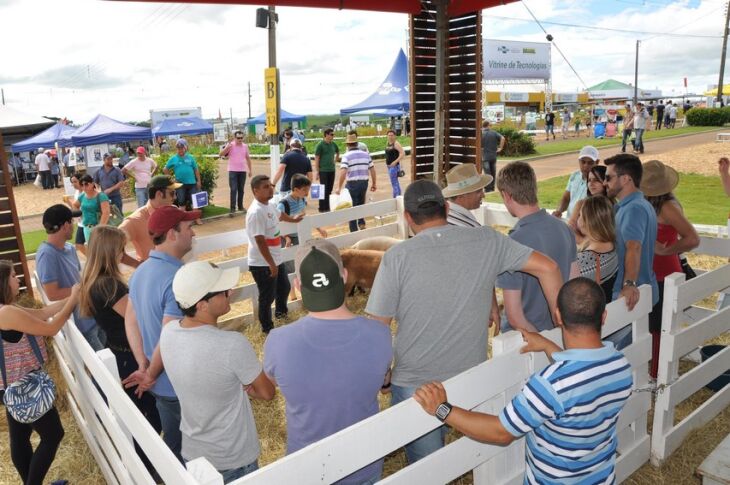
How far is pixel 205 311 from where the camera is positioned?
103 inches

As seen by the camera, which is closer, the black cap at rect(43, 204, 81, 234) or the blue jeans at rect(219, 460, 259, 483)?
the blue jeans at rect(219, 460, 259, 483)

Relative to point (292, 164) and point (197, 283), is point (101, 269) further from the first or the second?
point (292, 164)

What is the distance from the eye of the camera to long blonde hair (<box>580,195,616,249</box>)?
12.5 feet

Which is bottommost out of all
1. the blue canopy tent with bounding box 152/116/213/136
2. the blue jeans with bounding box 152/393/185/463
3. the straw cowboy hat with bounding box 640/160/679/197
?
the blue jeans with bounding box 152/393/185/463

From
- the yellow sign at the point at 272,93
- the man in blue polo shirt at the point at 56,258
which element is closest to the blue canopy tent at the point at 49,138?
the yellow sign at the point at 272,93

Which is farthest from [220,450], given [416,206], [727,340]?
[727,340]

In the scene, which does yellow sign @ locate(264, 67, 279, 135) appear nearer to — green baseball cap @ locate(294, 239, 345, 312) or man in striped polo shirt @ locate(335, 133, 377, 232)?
man in striped polo shirt @ locate(335, 133, 377, 232)

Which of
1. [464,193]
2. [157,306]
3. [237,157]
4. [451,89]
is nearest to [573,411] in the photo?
[464,193]

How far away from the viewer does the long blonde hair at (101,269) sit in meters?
3.65

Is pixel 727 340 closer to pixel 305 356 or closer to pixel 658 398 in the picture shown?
pixel 658 398

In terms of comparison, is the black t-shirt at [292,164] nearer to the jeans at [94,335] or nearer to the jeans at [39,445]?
the jeans at [94,335]

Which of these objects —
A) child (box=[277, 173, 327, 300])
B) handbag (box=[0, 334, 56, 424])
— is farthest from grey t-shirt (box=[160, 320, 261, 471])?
child (box=[277, 173, 327, 300])

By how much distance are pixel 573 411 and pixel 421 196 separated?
1.24m

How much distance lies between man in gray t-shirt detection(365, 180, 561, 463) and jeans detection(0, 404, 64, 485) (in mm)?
2446
